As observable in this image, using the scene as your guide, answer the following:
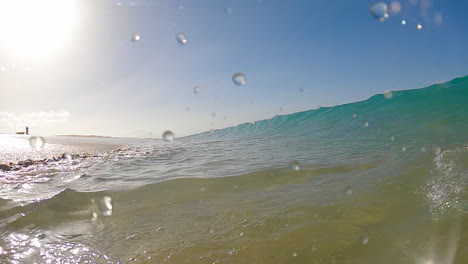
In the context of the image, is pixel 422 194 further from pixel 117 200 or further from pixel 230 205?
pixel 117 200

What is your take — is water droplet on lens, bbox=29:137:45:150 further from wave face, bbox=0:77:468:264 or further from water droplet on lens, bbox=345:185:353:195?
water droplet on lens, bbox=345:185:353:195

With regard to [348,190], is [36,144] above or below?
above

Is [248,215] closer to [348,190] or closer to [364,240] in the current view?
[364,240]

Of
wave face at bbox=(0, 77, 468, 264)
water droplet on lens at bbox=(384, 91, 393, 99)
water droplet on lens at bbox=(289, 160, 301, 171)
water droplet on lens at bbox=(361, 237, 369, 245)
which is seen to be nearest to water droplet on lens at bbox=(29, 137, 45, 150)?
wave face at bbox=(0, 77, 468, 264)

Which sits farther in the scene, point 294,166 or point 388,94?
point 388,94

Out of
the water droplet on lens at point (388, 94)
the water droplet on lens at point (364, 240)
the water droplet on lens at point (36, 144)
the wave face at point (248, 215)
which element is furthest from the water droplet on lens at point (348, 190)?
the water droplet on lens at point (388, 94)

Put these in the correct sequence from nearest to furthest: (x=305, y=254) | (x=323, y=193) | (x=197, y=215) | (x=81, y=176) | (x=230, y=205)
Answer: (x=305, y=254), (x=197, y=215), (x=230, y=205), (x=323, y=193), (x=81, y=176)

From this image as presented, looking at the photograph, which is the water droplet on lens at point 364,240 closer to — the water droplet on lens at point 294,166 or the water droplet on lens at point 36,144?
the water droplet on lens at point 294,166

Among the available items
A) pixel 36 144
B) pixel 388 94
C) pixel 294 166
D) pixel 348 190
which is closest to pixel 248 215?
pixel 348 190

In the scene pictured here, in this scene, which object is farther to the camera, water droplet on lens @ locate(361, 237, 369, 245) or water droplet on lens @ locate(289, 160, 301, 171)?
water droplet on lens @ locate(289, 160, 301, 171)

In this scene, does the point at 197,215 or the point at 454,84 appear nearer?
the point at 197,215

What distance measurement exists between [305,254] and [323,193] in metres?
1.29

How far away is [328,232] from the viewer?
1798 mm

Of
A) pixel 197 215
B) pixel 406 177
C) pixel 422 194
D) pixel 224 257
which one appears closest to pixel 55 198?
pixel 197 215
